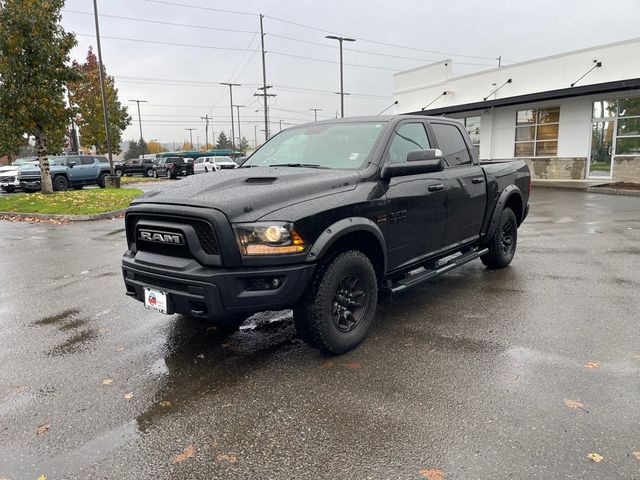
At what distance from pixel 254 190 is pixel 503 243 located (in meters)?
4.27

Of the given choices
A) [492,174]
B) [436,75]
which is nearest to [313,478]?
[492,174]

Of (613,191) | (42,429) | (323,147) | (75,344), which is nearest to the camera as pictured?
(42,429)

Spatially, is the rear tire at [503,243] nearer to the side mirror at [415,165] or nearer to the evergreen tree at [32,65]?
the side mirror at [415,165]

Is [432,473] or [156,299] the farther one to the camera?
[156,299]

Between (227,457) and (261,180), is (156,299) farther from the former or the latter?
(227,457)

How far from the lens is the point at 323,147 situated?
15.4 feet

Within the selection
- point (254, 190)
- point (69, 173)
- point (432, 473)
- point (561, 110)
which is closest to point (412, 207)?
point (254, 190)

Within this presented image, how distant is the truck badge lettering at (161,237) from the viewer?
3.49 meters

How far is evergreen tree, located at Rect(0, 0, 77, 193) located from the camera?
14.7m

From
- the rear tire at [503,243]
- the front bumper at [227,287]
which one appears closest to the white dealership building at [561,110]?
the rear tire at [503,243]

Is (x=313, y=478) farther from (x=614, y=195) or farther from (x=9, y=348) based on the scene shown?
(x=614, y=195)

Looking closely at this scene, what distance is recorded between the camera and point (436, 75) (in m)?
27.2

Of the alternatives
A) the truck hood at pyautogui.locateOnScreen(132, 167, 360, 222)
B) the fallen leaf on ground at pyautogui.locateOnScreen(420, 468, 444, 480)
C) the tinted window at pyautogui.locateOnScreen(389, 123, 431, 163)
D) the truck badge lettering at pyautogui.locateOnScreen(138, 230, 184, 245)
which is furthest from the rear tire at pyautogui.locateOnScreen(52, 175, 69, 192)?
the fallen leaf on ground at pyautogui.locateOnScreen(420, 468, 444, 480)

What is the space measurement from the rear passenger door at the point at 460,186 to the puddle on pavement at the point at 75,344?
3716 millimetres
